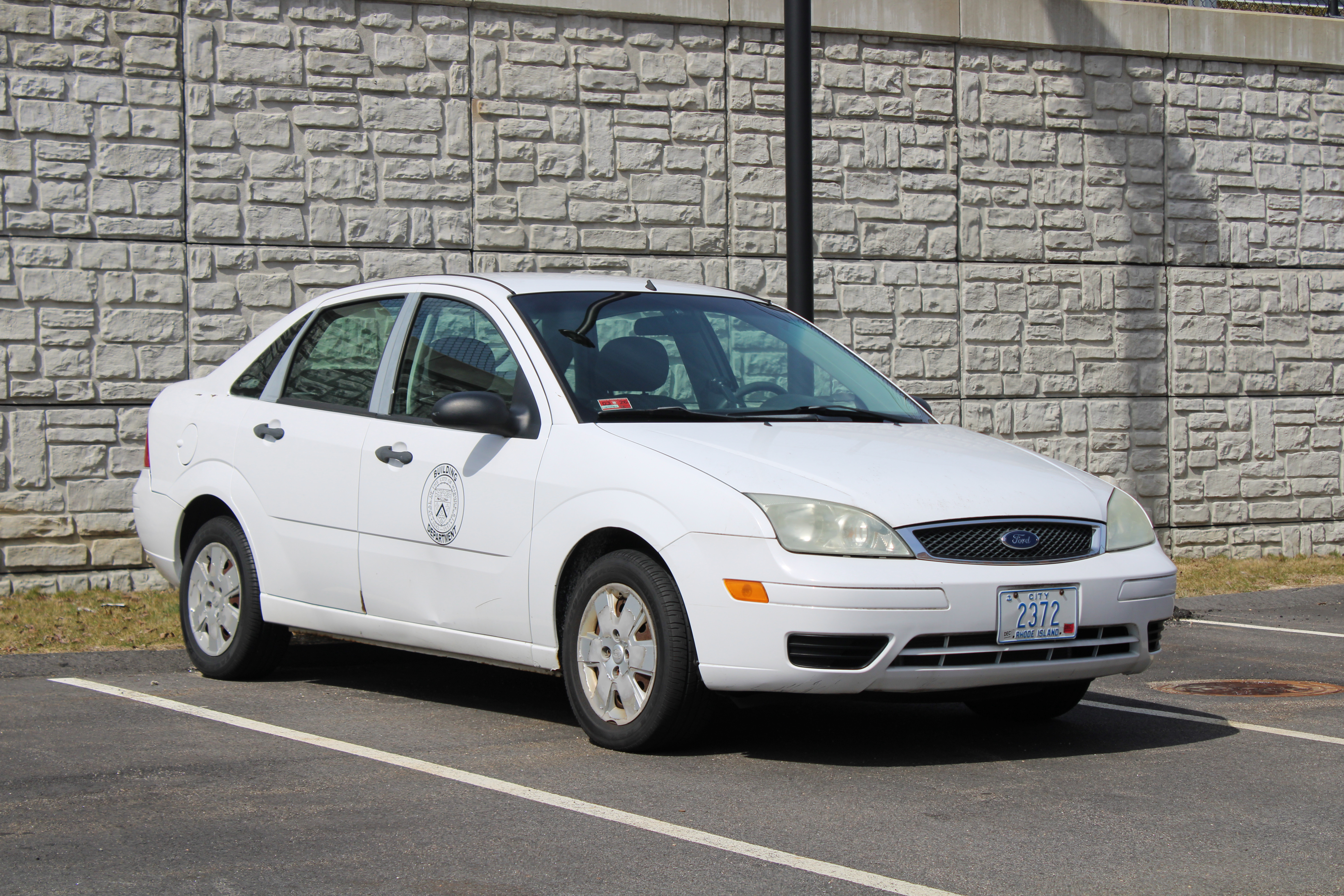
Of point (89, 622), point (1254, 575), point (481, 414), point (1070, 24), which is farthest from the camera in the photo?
point (1070, 24)

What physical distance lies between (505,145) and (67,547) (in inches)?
159

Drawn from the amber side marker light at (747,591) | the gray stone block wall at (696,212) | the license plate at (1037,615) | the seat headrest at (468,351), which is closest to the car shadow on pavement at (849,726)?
the amber side marker light at (747,591)

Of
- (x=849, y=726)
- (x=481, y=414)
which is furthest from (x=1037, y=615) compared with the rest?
(x=481, y=414)

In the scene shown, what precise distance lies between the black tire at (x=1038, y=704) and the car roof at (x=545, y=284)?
2105 millimetres

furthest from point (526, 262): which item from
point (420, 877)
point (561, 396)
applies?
point (420, 877)

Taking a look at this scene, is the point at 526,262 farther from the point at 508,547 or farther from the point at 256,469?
the point at 508,547

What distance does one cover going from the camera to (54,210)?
33.6 ft

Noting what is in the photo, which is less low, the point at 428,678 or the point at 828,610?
the point at 828,610

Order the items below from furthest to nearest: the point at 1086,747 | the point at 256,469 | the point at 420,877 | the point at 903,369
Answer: the point at 903,369 < the point at 256,469 < the point at 1086,747 < the point at 420,877

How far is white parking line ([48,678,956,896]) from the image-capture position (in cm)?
393

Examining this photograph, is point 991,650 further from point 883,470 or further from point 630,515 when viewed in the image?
point 630,515

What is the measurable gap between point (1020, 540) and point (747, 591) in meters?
0.97

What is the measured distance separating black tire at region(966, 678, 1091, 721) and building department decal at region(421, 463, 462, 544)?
6.88 ft

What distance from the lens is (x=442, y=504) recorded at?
616cm
